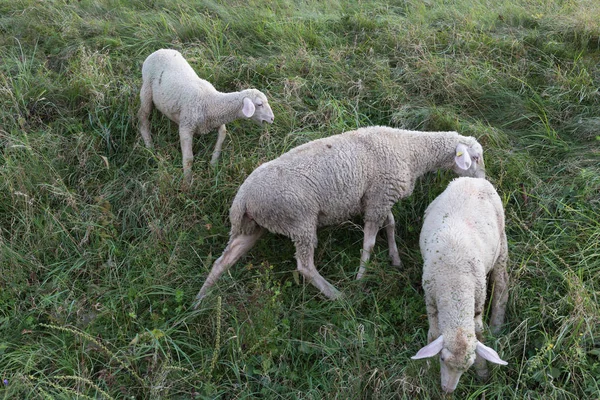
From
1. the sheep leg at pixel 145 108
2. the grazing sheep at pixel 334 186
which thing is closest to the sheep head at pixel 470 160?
the grazing sheep at pixel 334 186

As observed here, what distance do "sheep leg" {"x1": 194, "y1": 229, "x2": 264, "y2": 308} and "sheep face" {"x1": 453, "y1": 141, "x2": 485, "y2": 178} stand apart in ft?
5.70

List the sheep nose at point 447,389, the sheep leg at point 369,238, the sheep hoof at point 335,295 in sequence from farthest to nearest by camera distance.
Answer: the sheep leg at point 369,238 → the sheep hoof at point 335,295 → the sheep nose at point 447,389

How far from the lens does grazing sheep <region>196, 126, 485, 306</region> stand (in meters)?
4.07

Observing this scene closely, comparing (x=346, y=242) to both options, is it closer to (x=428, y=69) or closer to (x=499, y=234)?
(x=499, y=234)

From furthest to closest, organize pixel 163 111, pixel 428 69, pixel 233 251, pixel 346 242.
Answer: pixel 428 69 < pixel 163 111 < pixel 346 242 < pixel 233 251

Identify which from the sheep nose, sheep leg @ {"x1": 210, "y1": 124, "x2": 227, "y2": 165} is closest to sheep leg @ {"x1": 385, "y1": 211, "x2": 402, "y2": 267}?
the sheep nose

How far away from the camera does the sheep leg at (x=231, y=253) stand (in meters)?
4.18

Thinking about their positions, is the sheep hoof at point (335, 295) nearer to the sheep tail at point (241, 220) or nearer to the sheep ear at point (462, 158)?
the sheep tail at point (241, 220)

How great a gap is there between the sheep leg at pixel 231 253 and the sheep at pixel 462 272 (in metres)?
1.29

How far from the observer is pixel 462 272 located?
3.54 metres

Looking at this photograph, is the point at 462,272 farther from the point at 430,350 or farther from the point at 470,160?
the point at 470,160

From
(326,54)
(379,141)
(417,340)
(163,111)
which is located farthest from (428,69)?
(417,340)

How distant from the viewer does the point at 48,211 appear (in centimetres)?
461

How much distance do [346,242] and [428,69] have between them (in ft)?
7.63
